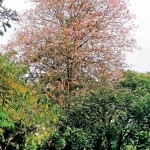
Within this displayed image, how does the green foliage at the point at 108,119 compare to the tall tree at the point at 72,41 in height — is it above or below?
below

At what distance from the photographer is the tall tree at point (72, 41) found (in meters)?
24.2

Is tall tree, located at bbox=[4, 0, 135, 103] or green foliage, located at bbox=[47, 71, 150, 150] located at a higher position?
tall tree, located at bbox=[4, 0, 135, 103]

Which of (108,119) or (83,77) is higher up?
(83,77)

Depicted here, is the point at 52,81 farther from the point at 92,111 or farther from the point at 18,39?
the point at 92,111

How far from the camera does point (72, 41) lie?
25.0m

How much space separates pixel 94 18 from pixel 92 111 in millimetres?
7909

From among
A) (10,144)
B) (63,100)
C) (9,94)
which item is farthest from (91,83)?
(9,94)

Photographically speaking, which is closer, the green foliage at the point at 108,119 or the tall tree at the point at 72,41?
the green foliage at the point at 108,119

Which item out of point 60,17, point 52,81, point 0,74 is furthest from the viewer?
point 60,17

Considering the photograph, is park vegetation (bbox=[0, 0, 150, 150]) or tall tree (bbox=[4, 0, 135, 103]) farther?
tall tree (bbox=[4, 0, 135, 103])

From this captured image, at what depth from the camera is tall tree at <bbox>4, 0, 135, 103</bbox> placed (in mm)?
24234

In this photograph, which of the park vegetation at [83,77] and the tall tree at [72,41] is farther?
the tall tree at [72,41]

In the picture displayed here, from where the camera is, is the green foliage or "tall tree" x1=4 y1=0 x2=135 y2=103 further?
"tall tree" x1=4 y1=0 x2=135 y2=103

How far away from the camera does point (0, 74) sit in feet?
19.0
